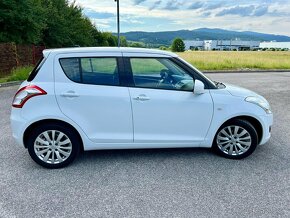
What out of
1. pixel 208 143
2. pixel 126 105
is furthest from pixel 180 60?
pixel 208 143

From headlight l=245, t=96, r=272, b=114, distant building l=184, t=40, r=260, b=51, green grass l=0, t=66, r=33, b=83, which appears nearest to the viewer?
headlight l=245, t=96, r=272, b=114

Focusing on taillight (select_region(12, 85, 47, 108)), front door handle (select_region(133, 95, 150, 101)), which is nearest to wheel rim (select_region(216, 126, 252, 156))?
front door handle (select_region(133, 95, 150, 101))

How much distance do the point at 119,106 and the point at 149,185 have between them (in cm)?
112

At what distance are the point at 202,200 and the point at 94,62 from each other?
7.40 ft

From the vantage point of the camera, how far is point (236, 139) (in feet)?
12.7

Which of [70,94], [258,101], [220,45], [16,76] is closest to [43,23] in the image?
[16,76]

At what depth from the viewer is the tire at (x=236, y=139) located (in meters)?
3.84

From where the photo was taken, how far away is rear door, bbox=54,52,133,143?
3477 millimetres

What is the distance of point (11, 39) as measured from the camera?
1496 cm

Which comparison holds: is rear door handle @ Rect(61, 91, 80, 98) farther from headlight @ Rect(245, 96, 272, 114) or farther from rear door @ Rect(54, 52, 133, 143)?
headlight @ Rect(245, 96, 272, 114)

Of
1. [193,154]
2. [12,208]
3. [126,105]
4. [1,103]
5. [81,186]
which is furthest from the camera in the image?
[1,103]

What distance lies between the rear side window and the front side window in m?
0.29

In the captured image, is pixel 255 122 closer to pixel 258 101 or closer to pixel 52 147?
pixel 258 101

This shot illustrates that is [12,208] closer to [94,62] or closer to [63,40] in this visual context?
[94,62]
